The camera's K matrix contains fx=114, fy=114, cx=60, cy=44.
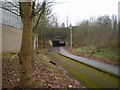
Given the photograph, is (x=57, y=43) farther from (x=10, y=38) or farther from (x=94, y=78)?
(x=94, y=78)

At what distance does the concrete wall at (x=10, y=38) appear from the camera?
10.3m

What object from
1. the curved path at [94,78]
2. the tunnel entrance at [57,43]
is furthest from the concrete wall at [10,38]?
the tunnel entrance at [57,43]

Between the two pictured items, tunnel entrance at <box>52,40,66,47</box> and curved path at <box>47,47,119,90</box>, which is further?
tunnel entrance at <box>52,40,66,47</box>

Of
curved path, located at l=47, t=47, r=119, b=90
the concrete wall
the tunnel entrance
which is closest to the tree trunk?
curved path, located at l=47, t=47, r=119, b=90

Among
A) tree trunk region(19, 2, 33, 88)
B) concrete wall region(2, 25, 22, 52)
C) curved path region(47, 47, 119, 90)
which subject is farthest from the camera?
concrete wall region(2, 25, 22, 52)

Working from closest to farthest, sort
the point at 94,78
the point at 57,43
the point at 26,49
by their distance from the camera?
the point at 26,49 < the point at 94,78 < the point at 57,43

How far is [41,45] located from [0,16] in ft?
50.9

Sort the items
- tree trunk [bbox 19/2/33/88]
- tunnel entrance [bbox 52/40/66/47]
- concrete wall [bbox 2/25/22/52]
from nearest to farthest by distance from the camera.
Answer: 1. tree trunk [bbox 19/2/33/88]
2. concrete wall [bbox 2/25/22/52]
3. tunnel entrance [bbox 52/40/66/47]

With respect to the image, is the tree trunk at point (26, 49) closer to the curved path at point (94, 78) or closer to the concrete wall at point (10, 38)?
the curved path at point (94, 78)

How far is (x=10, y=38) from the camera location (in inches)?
452

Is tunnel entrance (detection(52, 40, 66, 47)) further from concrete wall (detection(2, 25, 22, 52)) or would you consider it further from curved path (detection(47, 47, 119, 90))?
curved path (detection(47, 47, 119, 90))

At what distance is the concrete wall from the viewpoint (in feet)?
33.9

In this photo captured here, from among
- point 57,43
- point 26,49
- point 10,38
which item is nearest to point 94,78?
point 26,49

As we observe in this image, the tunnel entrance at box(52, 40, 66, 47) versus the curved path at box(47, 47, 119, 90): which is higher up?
the tunnel entrance at box(52, 40, 66, 47)
